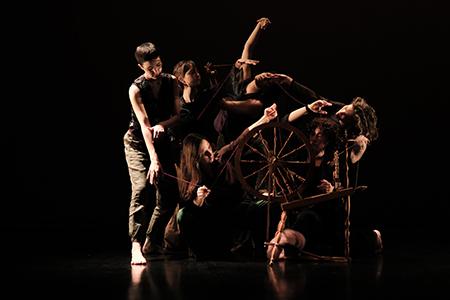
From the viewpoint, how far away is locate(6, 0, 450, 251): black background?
6176 millimetres

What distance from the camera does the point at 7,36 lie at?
6.20m

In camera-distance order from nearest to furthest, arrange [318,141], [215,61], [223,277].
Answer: [223,277], [318,141], [215,61]

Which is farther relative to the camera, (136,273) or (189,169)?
(189,169)

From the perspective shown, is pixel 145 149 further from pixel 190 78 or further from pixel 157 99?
pixel 190 78

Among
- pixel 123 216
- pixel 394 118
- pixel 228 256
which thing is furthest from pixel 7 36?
pixel 394 118

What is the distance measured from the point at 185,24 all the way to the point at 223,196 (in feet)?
6.07

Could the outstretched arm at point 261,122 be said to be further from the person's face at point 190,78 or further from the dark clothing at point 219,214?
the person's face at point 190,78

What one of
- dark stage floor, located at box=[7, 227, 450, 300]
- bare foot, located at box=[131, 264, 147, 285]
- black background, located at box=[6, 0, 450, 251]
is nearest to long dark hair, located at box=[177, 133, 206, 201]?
dark stage floor, located at box=[7, 227, 450, 300]

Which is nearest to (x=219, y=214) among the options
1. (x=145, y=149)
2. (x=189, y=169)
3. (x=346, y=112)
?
(x=189, y=169)

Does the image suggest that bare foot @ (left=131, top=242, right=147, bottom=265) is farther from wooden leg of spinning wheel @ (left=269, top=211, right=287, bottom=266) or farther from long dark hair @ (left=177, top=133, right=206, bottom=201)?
wooden leg of spinning wheel @ (left=269, top=211, right=287, bottom=266)

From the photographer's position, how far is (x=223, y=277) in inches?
158

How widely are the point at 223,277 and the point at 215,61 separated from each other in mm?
2556

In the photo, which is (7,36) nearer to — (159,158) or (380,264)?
(159,158)

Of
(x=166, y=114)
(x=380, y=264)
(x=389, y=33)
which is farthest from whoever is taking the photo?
(x=389, y=33)
